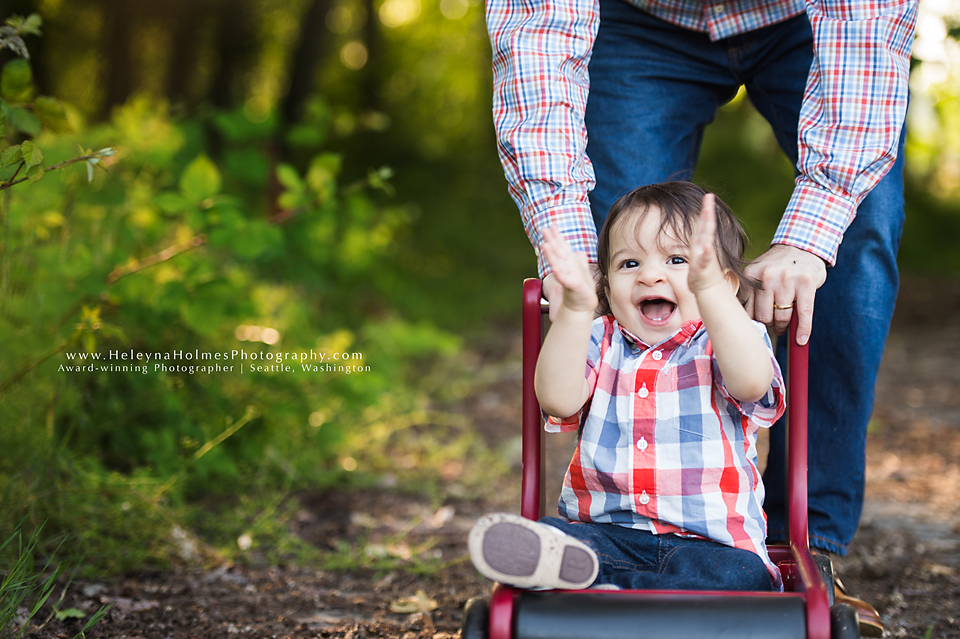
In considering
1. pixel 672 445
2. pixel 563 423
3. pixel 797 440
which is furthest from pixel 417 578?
pixel 797 440

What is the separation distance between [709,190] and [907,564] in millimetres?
1407

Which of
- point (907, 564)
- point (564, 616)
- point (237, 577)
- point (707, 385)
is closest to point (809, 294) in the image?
point (707, 385)

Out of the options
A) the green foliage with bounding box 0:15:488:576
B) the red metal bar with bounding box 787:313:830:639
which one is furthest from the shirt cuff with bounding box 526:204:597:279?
the green foliage with bounding box 0:15:488:576

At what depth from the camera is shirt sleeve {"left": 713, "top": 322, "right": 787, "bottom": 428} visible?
142 centimetres

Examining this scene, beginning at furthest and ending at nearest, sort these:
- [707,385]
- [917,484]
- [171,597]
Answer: [917,484] → [171,597] → [707,385]

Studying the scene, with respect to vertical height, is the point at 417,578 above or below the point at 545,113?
below

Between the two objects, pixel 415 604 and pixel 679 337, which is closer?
pixel 679 337

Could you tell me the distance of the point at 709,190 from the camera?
1.58 m

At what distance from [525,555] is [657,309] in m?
0.54

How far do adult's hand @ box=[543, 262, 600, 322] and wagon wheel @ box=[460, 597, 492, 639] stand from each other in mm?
521

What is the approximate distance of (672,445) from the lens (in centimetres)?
145

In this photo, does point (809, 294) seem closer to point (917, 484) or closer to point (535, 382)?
point (535, 382)

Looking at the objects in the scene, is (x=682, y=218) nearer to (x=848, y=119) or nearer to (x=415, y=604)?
(x=848, y=119)

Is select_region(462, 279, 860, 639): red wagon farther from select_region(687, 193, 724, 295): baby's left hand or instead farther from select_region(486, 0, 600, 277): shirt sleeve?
select_region(486, 0, 600, 277): shirt sleeve
